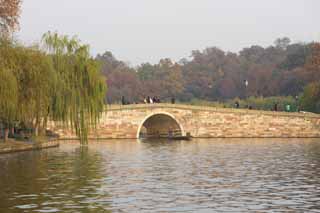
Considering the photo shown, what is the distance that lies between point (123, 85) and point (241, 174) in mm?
72489

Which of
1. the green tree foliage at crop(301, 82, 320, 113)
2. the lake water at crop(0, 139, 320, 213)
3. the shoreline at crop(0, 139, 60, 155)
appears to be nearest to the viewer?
the lake water at crop(0, 139, 320, 213)

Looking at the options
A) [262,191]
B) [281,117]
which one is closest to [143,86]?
[281,117]

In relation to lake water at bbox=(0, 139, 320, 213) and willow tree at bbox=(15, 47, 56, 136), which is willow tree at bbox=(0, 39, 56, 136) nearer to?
willow tree at bbox=(15, 47, 56, 136)

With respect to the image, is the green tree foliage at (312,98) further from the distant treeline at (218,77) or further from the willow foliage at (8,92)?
the willow foliage at (8,92)

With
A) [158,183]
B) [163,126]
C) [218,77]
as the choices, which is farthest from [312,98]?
[218,77]

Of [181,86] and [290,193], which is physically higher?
[181,86]

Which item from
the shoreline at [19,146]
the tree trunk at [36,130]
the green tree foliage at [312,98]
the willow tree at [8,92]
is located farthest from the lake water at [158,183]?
the green tree foliage at [312,98]

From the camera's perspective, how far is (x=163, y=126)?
58.6 m

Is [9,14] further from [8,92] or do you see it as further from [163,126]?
[163,126]

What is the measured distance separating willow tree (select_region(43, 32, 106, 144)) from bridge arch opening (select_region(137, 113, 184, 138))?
16.6 m

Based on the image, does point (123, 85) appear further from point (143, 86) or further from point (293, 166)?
point (293, 166)

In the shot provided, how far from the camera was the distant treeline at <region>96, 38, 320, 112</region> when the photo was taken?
3229 inches

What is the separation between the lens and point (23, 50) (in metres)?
31.7

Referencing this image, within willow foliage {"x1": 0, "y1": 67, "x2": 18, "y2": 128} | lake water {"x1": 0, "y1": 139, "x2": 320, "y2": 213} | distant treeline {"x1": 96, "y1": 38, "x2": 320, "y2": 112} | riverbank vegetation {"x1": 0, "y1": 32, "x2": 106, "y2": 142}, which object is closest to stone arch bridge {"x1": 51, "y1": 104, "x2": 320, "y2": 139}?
distant treeline {"x1": 96, "y1": 38, "x2": 320, "y2": 112}
